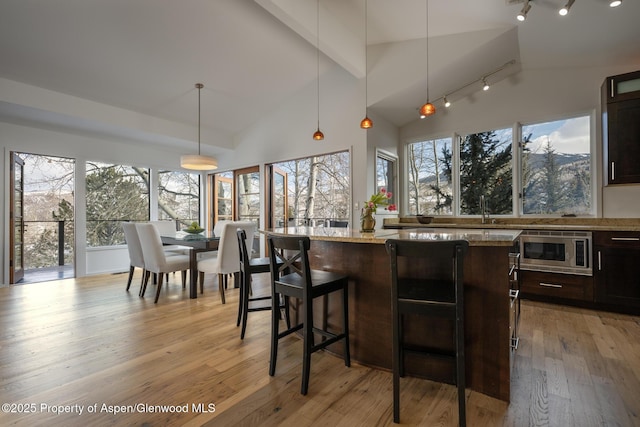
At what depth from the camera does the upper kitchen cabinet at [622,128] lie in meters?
3.11

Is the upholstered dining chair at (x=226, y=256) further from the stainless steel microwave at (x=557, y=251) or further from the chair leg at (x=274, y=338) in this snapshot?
the stainless steel microwave at (x=557, y=251)

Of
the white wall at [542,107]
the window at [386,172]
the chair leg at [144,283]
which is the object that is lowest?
the chair leg at [144,283]

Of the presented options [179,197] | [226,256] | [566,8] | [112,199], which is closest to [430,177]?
[566,8]

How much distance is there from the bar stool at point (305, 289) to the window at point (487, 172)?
339 centimetres

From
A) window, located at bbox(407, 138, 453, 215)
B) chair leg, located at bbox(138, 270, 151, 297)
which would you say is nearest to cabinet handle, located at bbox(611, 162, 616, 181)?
window, located at bbox(407, 138, 453, 215)

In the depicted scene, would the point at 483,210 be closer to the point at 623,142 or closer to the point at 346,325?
the point at 623,142

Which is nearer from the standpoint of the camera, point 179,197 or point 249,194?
point 249,194

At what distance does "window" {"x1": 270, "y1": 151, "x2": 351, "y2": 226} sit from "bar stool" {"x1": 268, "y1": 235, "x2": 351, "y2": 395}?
4937mm

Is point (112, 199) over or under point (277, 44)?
under

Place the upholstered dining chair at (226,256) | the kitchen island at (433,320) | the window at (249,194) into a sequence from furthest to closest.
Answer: the window at (249,194), the upholstered dining chair at (226,256), the kitchen island at (433,320)

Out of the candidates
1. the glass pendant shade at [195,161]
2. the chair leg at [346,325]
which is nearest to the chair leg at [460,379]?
the chair leg at [346,325]

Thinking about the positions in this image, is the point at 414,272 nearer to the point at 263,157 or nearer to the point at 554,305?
the point at 554,305

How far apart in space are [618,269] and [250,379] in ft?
12.6

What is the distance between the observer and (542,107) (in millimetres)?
3998
